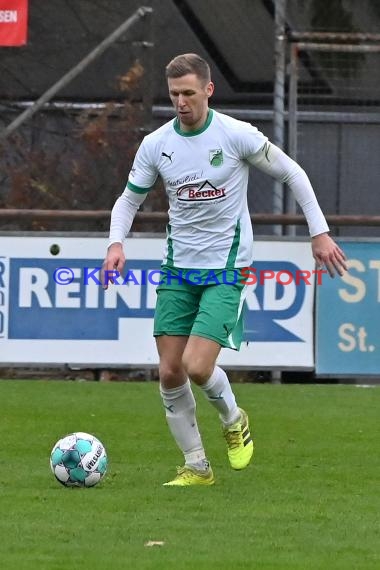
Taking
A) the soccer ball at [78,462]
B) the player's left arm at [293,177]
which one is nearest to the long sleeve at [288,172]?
the player's left arm at [293,177]

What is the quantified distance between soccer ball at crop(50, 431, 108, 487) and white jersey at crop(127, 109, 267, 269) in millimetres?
1030

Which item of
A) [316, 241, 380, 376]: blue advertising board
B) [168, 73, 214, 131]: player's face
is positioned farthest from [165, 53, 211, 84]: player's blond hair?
[316, 241, 380, 376]: blue advertising board

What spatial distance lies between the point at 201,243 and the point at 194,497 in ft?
4.24

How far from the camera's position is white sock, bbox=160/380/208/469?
7488mm

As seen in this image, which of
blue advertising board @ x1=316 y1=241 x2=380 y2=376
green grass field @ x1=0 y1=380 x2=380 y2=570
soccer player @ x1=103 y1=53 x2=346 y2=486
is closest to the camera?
green grass field @ x1=0 y1=380 x2=380 y2=570

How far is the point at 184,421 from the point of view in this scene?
24.6 ft

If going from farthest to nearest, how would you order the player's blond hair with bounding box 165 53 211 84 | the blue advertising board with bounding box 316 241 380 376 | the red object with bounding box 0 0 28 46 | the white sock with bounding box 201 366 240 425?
the red object with bounding box 0 0 28 46, the blue advertising board with bounding box 316 241 380 376, the white sock with bounding box 201 366 240 425, the player's blond hair with bounding box 165 53 211 84

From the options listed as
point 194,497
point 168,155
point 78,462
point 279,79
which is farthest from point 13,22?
point 194,497

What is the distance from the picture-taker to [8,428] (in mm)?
9836

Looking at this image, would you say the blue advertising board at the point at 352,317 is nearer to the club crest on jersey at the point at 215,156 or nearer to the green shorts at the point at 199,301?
the green shorts at the point at 199,301

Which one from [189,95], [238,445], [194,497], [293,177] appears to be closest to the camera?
[194,497]

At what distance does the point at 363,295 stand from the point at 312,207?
221 inches

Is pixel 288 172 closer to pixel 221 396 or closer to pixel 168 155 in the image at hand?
pixel 168 155

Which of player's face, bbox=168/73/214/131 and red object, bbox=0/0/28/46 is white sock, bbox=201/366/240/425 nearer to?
player's face, bbox=168/73/214/131
